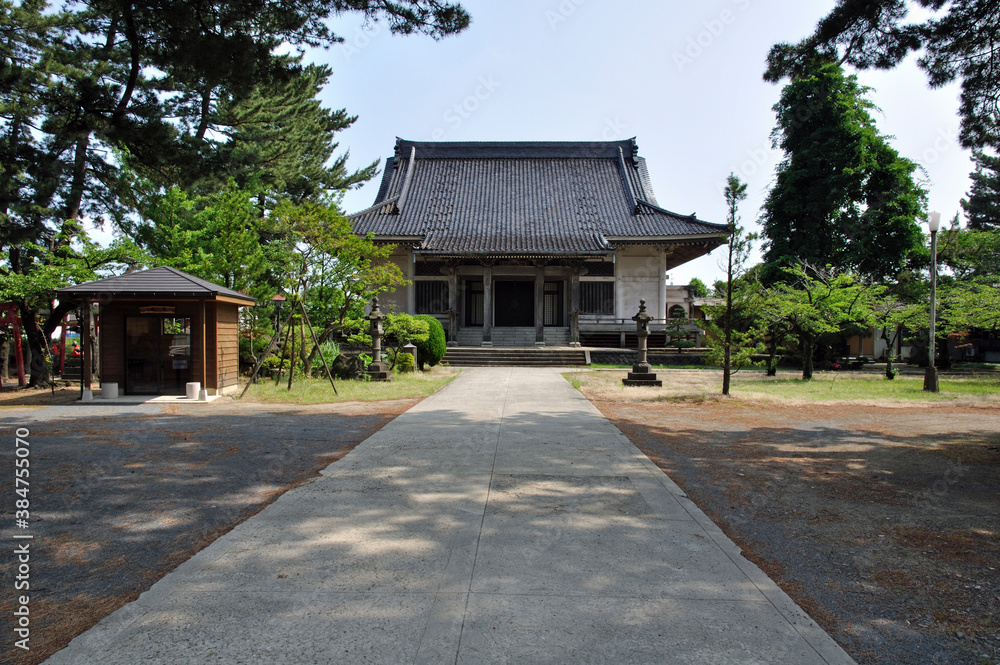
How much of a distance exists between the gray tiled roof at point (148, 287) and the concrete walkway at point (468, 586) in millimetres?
7297

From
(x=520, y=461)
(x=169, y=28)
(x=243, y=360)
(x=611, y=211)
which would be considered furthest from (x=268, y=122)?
(x=520, y=461)

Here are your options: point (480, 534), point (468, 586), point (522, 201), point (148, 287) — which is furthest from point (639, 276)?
point (468, 586)

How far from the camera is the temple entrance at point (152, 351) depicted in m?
11.4

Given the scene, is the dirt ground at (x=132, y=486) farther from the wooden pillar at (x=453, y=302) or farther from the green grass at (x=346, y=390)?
the wooden pillar at (x=453, y=302)

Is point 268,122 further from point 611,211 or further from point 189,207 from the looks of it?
point 611,211

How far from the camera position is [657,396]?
37.9 feet

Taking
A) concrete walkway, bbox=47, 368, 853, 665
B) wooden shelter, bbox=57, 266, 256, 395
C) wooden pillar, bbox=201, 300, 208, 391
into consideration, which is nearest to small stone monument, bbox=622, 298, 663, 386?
concrete walkway, bbox=47, 368, 853, 665

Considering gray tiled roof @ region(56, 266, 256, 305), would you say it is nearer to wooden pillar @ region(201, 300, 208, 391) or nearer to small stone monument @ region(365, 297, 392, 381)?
wooden pillar @ region(201, 300, 208, 391)

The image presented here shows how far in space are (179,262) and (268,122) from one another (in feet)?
19.6

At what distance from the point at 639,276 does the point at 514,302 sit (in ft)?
17.9

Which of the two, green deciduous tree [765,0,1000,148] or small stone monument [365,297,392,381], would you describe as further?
small stone monument [365,297,392,381]

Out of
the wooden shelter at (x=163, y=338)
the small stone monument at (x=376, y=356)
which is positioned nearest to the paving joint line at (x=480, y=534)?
the small stone monument at (x=376, y=356)

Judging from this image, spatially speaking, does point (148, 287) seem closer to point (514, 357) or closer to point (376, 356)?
point (376, 356)

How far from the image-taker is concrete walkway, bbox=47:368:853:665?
2.33m
